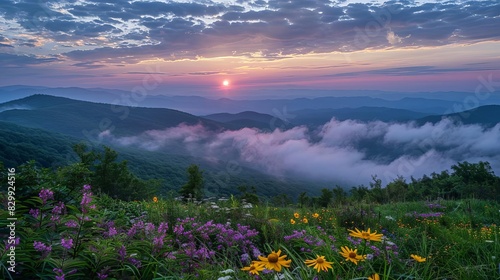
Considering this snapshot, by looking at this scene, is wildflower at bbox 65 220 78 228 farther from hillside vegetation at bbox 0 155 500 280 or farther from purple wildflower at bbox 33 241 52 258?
purple wildflower at bbox 33 241 52 258

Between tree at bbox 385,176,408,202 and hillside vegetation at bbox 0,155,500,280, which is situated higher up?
hillside vegetation at bbox 0,155,500,280

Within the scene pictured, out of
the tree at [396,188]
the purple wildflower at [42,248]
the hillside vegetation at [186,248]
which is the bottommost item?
the tree at [396,188]

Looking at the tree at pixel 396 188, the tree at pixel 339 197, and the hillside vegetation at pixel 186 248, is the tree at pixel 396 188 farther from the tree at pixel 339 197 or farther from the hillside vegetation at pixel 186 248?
the hillside vegetation at pixel 186 248

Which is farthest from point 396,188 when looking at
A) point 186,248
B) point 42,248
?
point 42,248

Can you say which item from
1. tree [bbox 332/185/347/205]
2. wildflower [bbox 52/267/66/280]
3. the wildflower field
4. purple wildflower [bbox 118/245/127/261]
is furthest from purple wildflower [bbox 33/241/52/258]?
tree [bbox 332/185/347/205]

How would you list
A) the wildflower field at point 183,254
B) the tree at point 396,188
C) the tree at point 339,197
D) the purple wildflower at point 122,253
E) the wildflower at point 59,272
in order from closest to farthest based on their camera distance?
the wildflower at point 59,272
the wildflower field at point 183,254
the purple wildflower at point 122,253
the tree at point 339,197
the tree at point 396,188

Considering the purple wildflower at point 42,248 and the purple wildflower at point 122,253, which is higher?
the purple wildflower at point 42,248

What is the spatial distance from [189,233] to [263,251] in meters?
1.25

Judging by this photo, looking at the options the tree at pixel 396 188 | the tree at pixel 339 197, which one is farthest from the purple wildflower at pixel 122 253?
the tree at pixel 396 188

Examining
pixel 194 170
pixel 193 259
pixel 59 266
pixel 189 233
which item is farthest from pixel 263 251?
pixel 194 170

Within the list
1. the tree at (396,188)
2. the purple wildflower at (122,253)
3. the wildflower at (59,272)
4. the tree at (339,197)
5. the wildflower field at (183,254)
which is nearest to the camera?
the wildflower at (59,272)

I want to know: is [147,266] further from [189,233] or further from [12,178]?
[12,178]

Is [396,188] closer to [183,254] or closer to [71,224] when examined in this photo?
[183,254]

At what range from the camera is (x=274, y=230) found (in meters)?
5.57
